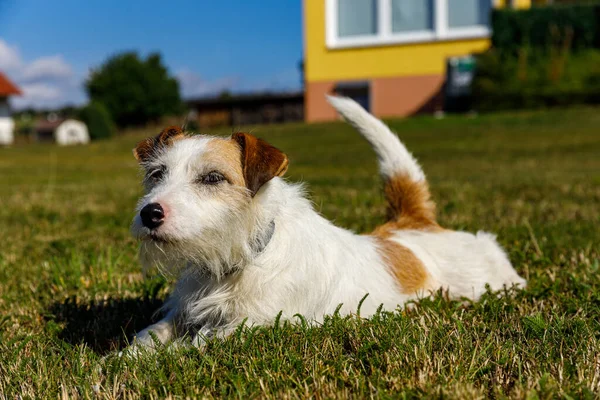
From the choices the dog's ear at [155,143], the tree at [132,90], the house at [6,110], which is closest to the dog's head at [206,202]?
the dog's ear at [155,143]

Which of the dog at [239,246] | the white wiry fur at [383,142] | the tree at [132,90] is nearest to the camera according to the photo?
the dog at [239,246]

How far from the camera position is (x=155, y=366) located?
8.66 feet

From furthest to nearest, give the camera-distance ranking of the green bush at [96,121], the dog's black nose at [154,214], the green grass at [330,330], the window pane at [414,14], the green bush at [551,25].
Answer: the green bush at [96,121]
the window pane at [414,14]
the green bush at [551,25]
the dog's black nose at [154,214]
the green grass at [330,330]

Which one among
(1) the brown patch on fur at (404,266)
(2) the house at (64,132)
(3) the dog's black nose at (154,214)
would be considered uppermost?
(3) the dog's black nose at (154,214)

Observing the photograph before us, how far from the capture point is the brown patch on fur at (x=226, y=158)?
3211mm

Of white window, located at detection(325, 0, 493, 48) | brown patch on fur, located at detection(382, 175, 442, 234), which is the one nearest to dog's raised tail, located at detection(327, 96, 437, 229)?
brown patch on fur, located at detection(382, 175, 442, 234)

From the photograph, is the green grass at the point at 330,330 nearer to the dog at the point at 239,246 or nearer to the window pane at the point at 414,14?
the dog at the point at 239,246

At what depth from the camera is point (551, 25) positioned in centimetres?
2547

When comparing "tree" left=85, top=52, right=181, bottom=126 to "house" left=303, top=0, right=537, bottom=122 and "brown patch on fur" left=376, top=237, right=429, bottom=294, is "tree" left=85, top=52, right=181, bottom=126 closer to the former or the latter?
"house" left=303, top=0, right=537, bottom=122

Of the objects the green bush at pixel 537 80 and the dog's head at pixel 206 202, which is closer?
the dog's head at pixel 206 202

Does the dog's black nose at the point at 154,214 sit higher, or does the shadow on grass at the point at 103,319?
the dog's black nose at the point at 154,214

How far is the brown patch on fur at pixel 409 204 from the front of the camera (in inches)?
182

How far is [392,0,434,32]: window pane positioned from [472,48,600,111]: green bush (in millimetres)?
5566

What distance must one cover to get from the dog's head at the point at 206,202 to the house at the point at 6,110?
48865 millimetres
